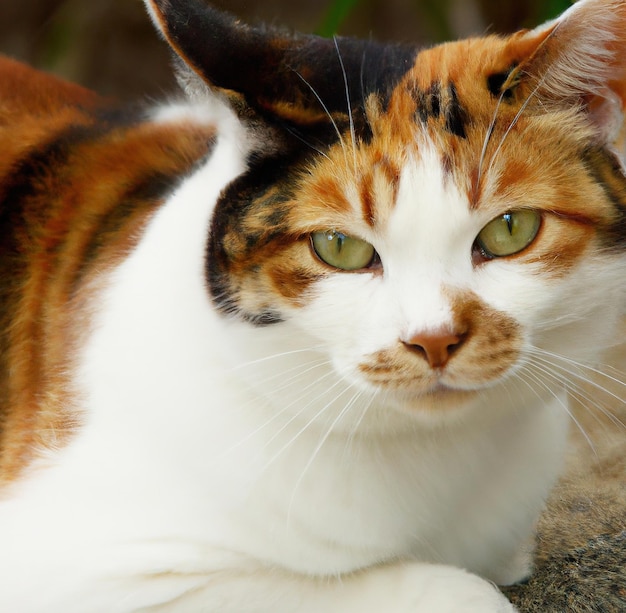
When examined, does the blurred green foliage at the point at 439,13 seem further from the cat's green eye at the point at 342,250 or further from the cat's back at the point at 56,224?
the cat's green eye at the point at 342,250

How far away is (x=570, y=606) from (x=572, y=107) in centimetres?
83

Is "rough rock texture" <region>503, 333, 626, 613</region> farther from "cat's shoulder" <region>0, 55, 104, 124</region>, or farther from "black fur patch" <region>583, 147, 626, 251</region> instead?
"cat's shoulder" <region>0, 55, 104, 124</region>

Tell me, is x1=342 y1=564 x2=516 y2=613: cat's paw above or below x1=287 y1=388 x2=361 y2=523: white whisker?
below

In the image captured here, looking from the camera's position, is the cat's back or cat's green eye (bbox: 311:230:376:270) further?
the cat's back

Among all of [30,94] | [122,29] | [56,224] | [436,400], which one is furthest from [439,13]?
[436,400]

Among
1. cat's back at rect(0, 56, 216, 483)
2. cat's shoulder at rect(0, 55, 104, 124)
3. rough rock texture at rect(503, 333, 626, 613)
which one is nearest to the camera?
rough rock texture at rect(503, 333, 626, 613)

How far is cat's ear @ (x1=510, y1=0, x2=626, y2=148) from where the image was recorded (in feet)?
3.82

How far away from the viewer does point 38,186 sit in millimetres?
1819

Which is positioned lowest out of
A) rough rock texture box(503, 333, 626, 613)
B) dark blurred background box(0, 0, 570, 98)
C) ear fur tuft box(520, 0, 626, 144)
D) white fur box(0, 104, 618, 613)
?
rough rock texture box(503, 333, 626, 613)

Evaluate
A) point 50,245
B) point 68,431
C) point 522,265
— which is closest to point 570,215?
point 522,265

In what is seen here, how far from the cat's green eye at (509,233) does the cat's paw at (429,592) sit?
0.56 metres

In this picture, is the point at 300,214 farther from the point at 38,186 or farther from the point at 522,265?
the point at 38,186

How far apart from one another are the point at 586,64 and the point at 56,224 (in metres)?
1.10

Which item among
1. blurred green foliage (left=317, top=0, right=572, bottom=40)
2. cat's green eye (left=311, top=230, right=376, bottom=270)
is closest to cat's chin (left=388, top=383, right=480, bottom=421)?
cat's green eye (left=311, top=230, right=376, bottom=270)
